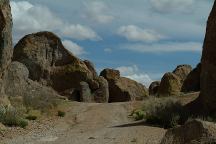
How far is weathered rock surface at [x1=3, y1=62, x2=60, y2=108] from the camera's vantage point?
3378 centimetres

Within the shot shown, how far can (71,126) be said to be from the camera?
27.5 metres

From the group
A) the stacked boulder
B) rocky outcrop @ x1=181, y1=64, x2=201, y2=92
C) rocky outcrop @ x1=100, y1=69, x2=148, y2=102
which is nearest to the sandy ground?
the stacked boulder

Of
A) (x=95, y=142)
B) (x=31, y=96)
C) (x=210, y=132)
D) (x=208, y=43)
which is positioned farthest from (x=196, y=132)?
(x=31, y=96)

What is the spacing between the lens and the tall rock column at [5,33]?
27381 mm

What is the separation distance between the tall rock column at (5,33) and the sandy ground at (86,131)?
11.5 feet

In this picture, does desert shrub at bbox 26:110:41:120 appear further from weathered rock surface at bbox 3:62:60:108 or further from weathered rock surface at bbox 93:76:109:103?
weathered rock surface at bbox 93:76:109:103

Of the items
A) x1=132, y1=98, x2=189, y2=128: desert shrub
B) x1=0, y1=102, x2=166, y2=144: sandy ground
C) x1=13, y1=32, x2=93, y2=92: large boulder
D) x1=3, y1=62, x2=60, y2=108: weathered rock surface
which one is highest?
x1=13, y1=32, x2=93, y2=92: large boulder

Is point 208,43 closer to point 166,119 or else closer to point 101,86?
point 166,119

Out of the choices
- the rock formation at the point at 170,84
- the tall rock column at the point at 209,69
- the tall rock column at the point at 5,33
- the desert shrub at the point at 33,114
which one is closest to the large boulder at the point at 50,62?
the rock formation at the point at 170,84

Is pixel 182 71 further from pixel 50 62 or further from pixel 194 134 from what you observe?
pixel 194 134

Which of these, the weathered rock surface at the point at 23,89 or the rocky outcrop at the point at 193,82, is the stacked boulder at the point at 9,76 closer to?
the weathered rock surface at the point at 23,89

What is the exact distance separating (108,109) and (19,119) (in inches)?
451

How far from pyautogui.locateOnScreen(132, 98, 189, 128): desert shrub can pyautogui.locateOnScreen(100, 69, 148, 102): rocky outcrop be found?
3108 cm

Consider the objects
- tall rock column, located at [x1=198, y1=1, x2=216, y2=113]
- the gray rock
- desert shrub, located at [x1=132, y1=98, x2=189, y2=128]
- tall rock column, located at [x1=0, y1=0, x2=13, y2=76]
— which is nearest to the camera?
desert shrub, located at [x1=132, y1=98, x2=189, y2=128]
